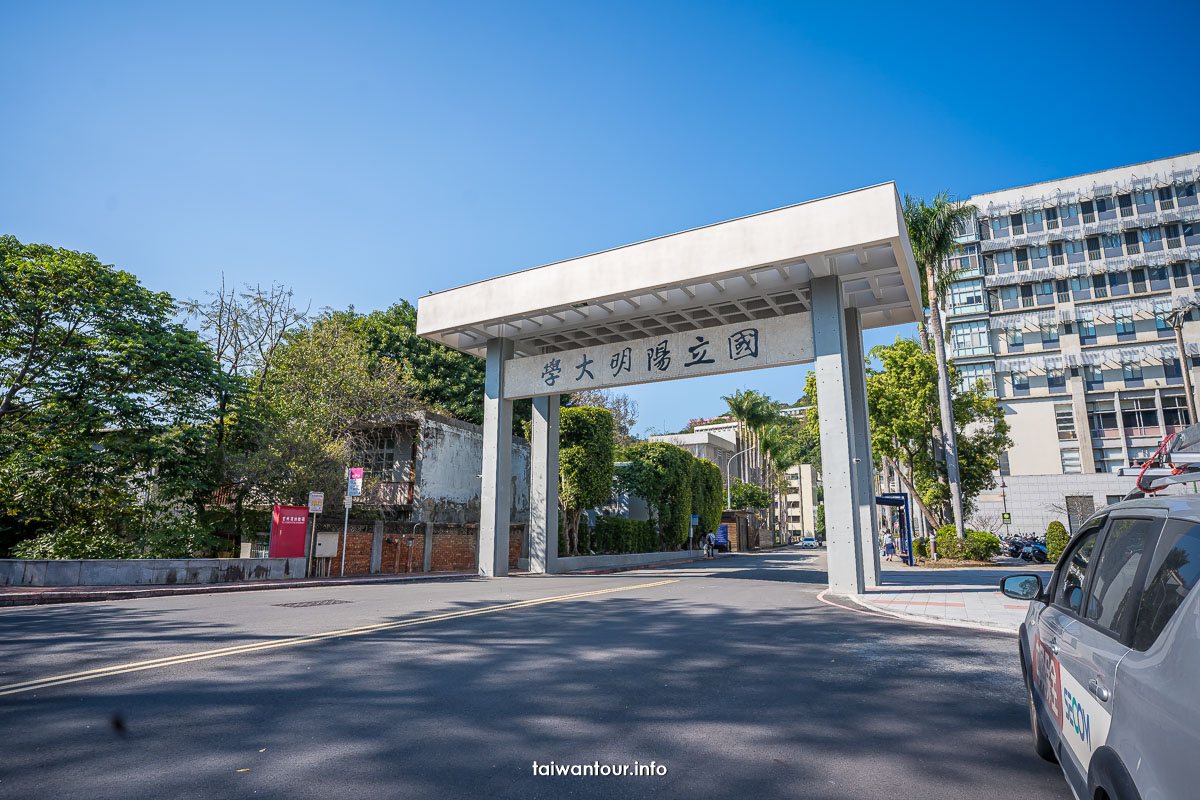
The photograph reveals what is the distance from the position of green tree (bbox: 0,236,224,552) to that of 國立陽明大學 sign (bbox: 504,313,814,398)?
32.6 ft

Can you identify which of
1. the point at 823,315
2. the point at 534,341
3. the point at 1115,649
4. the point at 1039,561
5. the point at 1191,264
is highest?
the point at 1191,264

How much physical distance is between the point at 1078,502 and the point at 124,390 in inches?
2156

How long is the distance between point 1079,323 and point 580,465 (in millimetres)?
46197

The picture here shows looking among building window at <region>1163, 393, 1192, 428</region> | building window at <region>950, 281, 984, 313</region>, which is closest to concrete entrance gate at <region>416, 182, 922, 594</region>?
building window at <region>1163, 393, 1192, 428</region>

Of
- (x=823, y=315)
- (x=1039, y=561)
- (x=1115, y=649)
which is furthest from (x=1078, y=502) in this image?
(x=1115, y=649)

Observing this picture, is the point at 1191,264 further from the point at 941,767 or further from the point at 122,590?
the point at 122,590

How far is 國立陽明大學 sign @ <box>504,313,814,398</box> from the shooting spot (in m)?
16.9

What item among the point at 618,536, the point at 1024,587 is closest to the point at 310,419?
the point at 618,536

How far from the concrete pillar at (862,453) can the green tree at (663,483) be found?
16993 millimetres

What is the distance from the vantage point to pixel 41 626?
332 inches

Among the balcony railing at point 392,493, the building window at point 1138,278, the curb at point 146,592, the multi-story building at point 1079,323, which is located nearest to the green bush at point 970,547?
the balcony railing at point 392,493

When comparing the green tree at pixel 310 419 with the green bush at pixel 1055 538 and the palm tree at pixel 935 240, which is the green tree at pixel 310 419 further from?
the green bush at pixel 1055 538

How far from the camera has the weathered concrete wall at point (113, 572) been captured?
45.0ft

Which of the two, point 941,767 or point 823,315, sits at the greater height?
point 823,315
